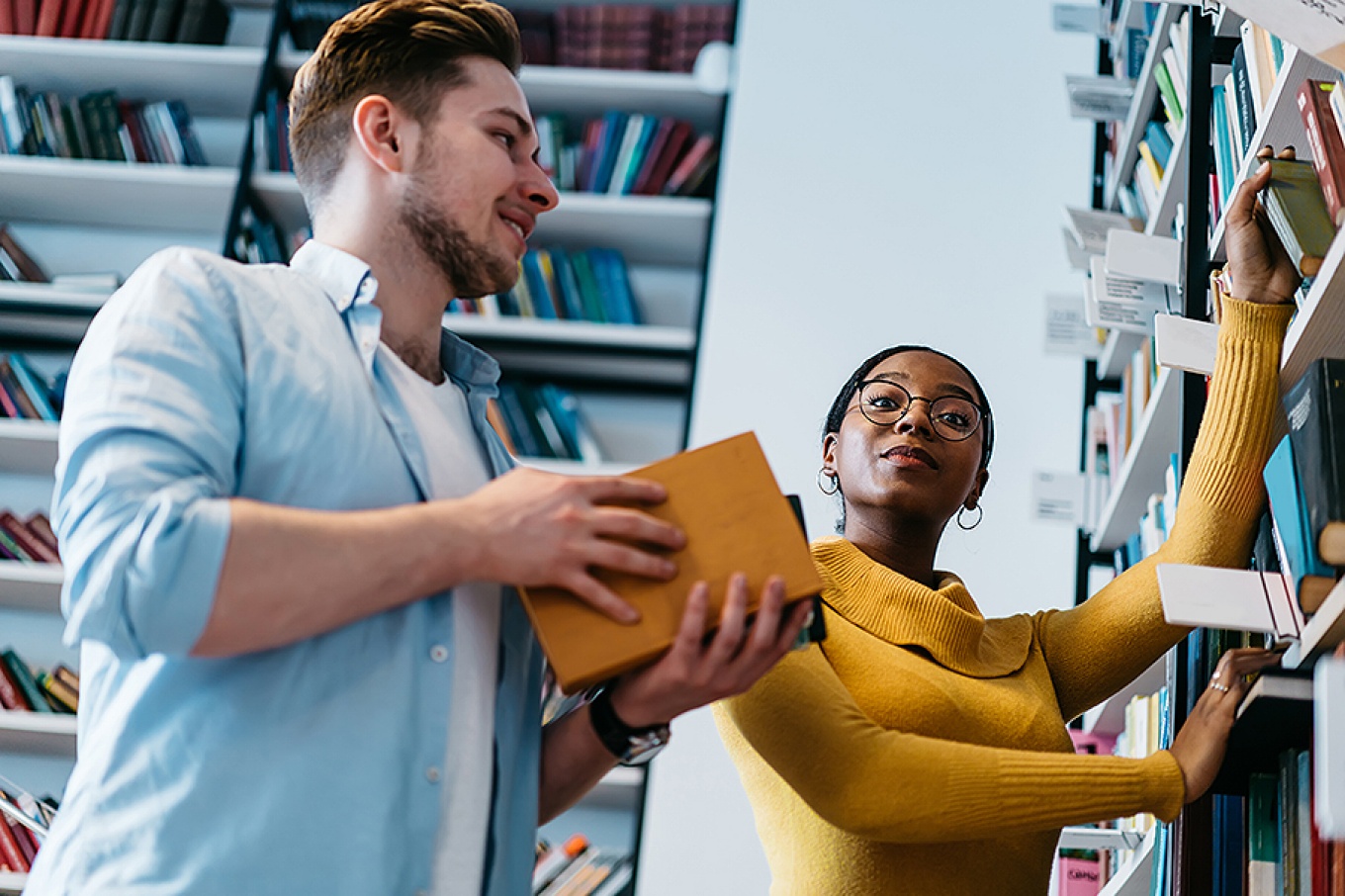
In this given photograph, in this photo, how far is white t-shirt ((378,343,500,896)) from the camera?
3.54 feet

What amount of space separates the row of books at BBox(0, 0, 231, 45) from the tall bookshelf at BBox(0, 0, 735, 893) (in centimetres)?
8

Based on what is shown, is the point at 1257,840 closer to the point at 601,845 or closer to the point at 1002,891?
the point at 1002,891

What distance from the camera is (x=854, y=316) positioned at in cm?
392

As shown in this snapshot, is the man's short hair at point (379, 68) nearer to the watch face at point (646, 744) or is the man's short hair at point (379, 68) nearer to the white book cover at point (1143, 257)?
the watch face at point (646, 744)

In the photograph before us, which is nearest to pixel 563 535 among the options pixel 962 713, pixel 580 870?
pixel 962 713

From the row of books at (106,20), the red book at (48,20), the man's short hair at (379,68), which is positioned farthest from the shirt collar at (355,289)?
the red book at (48,20)

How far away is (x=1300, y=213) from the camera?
1477 mm

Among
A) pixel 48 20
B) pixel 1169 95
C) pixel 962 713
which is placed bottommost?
pixel 962 713

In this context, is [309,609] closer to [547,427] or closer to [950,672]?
[950,672]

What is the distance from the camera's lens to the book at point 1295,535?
1.30 m

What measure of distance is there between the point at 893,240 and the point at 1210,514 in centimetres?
246

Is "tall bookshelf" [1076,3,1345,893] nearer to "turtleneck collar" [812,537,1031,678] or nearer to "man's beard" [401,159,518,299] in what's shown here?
"turtleneck collar" [812,537,1031,678]

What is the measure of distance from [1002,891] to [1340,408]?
0.61m

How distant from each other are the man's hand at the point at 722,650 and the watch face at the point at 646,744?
90mm
